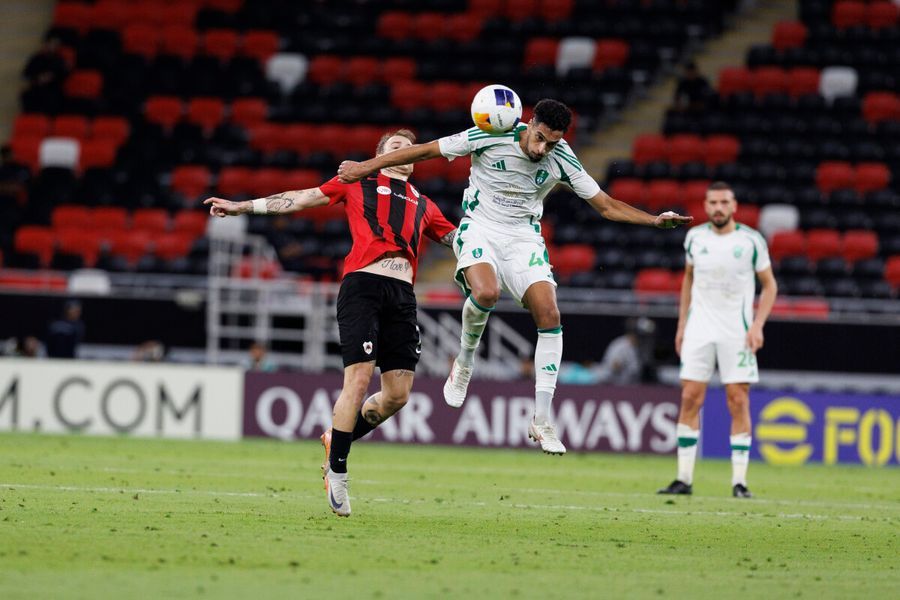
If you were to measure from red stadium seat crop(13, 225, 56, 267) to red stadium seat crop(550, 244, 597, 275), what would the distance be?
935cm

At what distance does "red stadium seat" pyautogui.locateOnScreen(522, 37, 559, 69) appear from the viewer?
31223 mm

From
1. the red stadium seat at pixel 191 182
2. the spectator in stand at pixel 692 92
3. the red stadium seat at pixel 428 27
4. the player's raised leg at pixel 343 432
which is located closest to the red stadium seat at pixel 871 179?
the spectator in stand at pixel 692 92

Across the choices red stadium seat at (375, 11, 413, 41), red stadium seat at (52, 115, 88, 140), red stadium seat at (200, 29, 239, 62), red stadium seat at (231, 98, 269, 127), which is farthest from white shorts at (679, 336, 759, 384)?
red stadium seat at (200, 29, 239, 62)

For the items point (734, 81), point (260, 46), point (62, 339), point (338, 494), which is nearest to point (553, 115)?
point (338, 494)

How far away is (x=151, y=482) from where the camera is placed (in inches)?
488

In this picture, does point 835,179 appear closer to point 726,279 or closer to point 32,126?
point 726,279

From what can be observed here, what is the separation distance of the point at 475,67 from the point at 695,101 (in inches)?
186

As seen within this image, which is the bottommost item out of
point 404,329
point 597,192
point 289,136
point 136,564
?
point 136,564

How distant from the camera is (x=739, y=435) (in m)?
13.7

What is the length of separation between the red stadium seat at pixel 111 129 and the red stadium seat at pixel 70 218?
2.86 meters

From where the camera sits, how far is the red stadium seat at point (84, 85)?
32.0 meters

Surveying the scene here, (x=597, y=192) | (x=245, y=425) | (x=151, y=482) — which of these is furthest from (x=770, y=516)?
(x=245, y=425)

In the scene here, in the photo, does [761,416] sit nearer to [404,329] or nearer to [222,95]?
[404,329]

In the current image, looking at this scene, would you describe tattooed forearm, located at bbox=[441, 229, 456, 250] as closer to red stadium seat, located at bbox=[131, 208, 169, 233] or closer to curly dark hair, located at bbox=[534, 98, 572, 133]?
curly dark hair, located at bbox=[534, 98, 572, 133]
